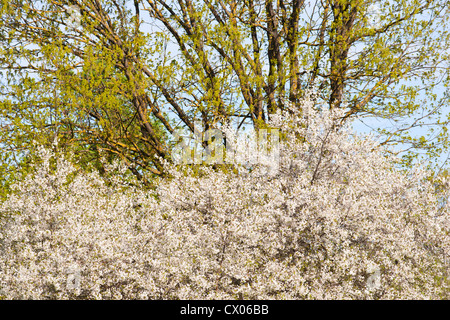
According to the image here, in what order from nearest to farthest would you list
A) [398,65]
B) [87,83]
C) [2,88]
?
[87,83] → [2,88] → [398,65]

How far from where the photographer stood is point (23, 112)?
10055 millimetres

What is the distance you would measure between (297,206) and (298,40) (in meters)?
5.78

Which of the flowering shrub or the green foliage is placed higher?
the green foliage

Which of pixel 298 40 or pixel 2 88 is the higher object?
pixel 298 40

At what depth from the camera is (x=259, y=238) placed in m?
6.58

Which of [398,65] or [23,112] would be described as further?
[398,65]

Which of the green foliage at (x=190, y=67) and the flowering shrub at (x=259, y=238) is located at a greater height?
the green foliage at (x=190, y=67)

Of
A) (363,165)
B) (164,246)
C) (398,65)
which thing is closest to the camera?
(164,246)

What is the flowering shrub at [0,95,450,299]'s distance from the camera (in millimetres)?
6031

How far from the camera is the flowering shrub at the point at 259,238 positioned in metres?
6.03
